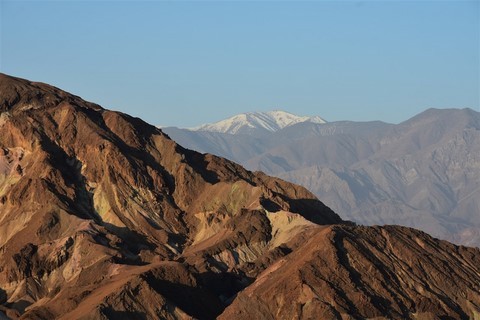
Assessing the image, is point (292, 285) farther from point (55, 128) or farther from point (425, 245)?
point (55, 128)

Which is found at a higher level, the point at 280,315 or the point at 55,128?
the point at 55,128

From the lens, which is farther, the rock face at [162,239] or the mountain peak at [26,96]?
the mountain peak at [26,96]

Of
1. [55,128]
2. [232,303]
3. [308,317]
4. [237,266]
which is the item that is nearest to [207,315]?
[232,303]

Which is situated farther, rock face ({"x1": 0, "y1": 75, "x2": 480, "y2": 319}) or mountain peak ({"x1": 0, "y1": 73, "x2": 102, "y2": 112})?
mountain peak ({"x1": 0, "y1": 73, "x2": 102, "y2": 112})

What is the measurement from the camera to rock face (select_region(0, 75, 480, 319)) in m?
125

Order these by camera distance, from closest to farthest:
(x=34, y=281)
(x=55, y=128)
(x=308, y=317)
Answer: (x=308, y=317), (x=34, y=281), (x=55, y=128)

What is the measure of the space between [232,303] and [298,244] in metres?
26.4

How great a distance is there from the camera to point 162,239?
16188 centimetres

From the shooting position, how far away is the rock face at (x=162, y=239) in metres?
125

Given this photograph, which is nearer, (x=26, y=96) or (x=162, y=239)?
(x=162, y=239)

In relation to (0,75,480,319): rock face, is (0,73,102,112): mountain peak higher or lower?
higher

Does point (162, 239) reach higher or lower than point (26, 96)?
lower

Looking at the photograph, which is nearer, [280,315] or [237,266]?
[280,315]

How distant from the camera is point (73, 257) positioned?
149 m
